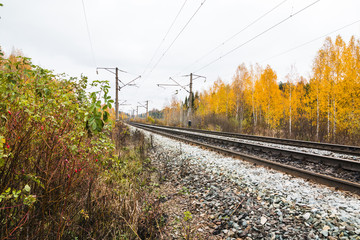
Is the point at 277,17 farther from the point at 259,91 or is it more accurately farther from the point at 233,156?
the point at 259,91

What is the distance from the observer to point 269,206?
125 inches

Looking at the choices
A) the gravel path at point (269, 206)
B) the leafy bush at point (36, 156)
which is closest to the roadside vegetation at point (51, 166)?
the leafy bush at point (36, 156)

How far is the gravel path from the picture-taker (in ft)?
8.38

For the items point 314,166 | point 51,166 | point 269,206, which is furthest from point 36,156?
point 314,166

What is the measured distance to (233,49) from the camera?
13914 mm

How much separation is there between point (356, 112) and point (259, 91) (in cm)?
1434

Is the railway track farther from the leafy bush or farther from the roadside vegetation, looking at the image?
the leafy bush

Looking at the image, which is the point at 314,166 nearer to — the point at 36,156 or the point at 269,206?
the point at 269,206

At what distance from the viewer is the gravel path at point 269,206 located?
255cm

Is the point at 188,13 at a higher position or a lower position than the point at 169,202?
higher

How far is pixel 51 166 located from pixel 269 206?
11.1ft

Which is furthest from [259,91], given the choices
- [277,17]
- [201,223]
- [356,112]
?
[201,223]

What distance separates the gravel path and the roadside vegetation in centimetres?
126

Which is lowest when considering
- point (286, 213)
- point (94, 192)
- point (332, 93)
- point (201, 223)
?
point (201, 223)
